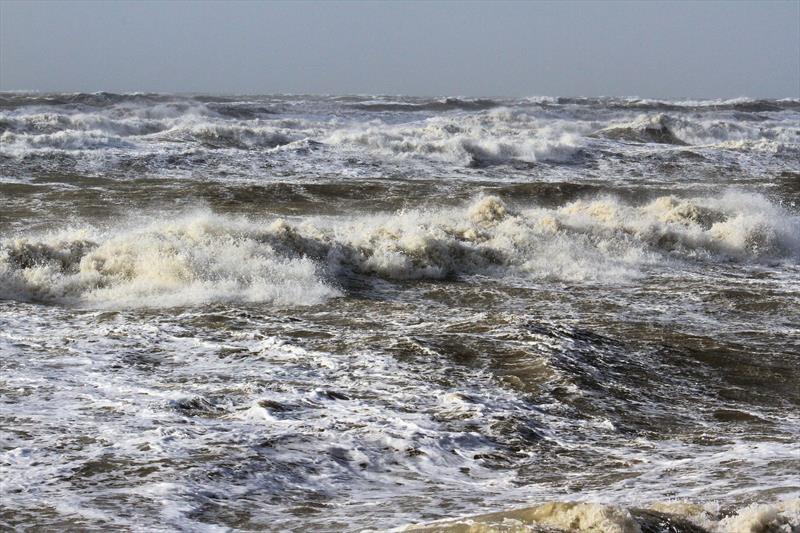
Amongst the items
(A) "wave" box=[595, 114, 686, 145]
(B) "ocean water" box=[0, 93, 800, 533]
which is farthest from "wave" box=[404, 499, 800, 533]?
(A) "wave" box=[595, 114, 686, 145]

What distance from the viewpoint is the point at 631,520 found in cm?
472

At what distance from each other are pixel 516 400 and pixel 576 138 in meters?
27.5

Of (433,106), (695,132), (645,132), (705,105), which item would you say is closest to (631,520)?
(645,132)

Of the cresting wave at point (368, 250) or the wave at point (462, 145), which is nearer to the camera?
the cresting wave at point (368, 250)

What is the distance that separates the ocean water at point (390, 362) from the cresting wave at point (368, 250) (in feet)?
0.17

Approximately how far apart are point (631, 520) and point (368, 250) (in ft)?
32.9

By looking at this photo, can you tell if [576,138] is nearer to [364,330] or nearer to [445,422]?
[364,330]

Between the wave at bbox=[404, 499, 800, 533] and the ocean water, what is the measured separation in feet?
0.05

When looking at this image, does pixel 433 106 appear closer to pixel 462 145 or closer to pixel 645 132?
pixel 645 132

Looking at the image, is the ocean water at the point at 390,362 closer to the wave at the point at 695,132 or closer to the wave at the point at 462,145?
the wave at the point at 462,145

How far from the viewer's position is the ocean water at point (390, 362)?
5.75 metres

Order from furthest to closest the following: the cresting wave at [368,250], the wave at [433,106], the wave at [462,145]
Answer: the wave at [433,106]
the wave at [462,145]
the cresting wave at [368,250]

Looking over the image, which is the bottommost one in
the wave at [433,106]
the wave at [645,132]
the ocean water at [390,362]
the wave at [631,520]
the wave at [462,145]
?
the ocean water at [390,362]

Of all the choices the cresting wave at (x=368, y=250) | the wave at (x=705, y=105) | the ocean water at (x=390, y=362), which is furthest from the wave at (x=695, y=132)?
the cresting wave at (x=368, y=250)
